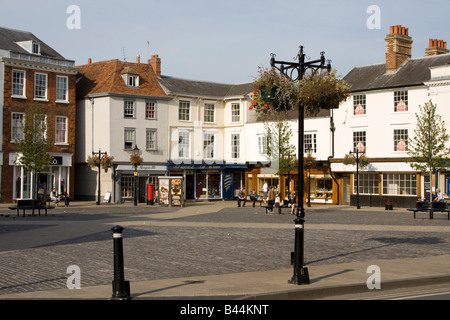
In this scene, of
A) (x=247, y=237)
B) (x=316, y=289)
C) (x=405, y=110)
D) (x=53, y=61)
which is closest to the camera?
(x=316, y=289)

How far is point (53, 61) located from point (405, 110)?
27.3 meters

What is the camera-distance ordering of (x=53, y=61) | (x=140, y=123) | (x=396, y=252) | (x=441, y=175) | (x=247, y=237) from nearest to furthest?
(x=396, y=252)
(x=247, y=237)
(x=441, y=175)
(x=53, y=61)
(x=140, y=123)

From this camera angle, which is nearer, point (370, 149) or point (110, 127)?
point (370, 149)

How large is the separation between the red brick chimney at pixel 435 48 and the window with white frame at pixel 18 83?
31145mm

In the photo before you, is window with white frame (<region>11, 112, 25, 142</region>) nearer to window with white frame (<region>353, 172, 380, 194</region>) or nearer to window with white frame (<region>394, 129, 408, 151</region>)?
window with white frame (<region>353, 172, 380, 194</region>)

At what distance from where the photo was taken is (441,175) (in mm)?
40125

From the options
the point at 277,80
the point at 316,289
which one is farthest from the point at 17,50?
the point at 316,289

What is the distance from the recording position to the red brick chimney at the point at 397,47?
44.7 meters

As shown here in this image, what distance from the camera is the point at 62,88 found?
47.8 m

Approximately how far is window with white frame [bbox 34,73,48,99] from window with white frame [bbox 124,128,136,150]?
7.24 metres

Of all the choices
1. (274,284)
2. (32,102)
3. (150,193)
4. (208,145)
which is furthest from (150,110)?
(274,284)

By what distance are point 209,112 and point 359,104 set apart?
1497cm

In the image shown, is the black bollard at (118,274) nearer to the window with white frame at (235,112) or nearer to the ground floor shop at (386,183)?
the ground floor shop at (386,183)

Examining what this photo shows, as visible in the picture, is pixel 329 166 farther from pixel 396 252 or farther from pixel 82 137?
pixel 396 252
